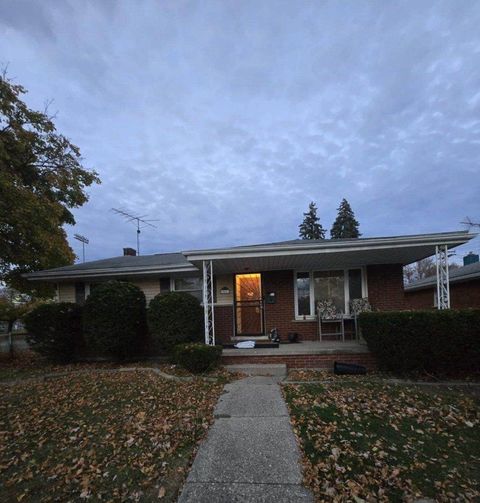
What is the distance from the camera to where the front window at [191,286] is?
10.5 metres

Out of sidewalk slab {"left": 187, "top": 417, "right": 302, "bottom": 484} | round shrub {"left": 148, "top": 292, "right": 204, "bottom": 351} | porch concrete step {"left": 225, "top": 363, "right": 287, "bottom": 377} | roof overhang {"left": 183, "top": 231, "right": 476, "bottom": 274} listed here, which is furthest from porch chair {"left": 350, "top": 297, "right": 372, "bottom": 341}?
sidewalk slab {"left": 187, "top": 417, "right": 302, "bottom": 484}

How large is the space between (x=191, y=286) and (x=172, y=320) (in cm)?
258

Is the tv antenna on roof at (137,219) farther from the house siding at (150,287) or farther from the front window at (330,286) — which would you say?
the front window at (330,286)

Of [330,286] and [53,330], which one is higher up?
[330,286]

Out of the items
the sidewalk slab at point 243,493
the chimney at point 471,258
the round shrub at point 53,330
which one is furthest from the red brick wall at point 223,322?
the chimney at point 471,258

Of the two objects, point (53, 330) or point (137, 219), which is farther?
point (137, 219)

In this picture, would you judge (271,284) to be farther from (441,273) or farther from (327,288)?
(441,273)

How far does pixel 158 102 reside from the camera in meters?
12.2

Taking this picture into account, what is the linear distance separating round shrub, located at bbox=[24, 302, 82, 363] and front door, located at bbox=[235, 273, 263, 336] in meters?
4.93

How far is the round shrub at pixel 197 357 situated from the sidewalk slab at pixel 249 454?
2718 millimetres

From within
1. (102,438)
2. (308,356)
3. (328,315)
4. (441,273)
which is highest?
(441,273)

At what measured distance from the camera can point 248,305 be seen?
34.0ft

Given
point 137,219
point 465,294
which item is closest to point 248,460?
point 465,294

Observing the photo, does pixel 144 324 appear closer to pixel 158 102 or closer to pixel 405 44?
pixel 158 102
